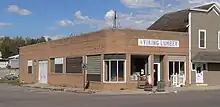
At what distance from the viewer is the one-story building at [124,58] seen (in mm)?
37250

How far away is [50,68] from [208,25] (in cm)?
1989

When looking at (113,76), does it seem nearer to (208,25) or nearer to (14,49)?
(208,25)

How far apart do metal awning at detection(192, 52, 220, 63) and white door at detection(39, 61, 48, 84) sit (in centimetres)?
2033

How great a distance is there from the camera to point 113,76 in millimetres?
37562

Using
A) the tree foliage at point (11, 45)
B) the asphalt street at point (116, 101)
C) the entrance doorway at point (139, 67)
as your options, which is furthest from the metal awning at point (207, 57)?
the tree foliage at point (11, 45)

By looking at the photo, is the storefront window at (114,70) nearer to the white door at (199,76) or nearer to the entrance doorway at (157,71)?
the entrance doorway at (157,71)

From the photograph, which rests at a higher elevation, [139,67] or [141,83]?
[139,67]

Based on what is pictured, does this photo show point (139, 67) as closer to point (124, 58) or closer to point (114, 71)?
point (124, 58)

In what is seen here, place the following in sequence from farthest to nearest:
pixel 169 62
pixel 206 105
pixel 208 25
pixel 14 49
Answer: pixel 14 49
pixel 208 25
pixel 169 62
pixel 206 105

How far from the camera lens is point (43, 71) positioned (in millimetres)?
54031

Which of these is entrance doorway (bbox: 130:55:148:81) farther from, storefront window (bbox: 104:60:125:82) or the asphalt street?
the asphalt street

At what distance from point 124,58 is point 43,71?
64.3ft

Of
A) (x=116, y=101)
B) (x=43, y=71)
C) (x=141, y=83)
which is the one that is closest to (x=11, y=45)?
(x=43, y=71)

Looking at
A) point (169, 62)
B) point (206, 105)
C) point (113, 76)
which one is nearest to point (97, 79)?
point (113, 76)
